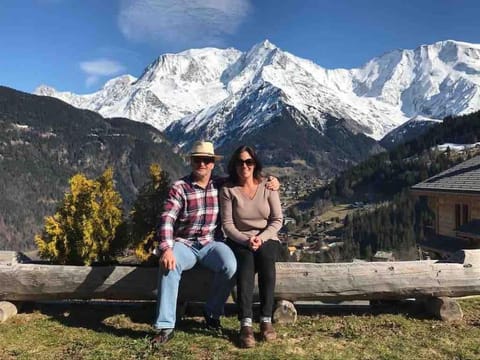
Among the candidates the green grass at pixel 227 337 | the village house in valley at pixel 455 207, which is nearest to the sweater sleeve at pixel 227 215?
the green grass at pixel 227 337

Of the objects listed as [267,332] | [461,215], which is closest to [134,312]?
[267,332]

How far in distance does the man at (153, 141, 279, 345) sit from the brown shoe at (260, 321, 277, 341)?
880 mm

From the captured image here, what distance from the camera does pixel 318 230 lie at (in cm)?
16862

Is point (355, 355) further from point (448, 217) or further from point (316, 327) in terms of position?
point (448, 217)

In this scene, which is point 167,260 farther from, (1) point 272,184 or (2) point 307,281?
(2) point 307,281

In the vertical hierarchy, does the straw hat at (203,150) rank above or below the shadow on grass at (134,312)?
above

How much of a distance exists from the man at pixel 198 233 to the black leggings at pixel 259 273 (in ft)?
0.53

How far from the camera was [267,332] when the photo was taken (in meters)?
8.01

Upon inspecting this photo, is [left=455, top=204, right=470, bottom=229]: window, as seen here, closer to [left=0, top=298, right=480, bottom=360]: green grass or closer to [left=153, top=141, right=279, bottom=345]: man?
[left=0, top=298, right=480, bottom=360]: green grass

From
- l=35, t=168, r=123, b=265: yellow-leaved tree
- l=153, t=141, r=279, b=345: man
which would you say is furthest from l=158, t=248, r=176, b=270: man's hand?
l=35, t=168, r=123, b=265: yellow-leaved tree

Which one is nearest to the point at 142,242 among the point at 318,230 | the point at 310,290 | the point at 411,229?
the point at 310,290

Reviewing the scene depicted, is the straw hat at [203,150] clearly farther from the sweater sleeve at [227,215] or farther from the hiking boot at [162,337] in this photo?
the hiking boot at [162,337]

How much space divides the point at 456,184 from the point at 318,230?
5658 inches

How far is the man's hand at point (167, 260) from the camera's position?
790 cm
